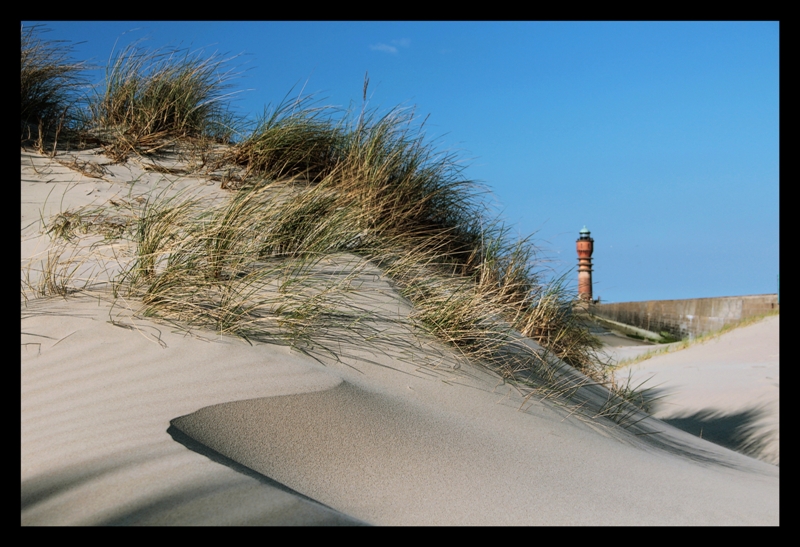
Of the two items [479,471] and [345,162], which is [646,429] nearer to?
[479,471]

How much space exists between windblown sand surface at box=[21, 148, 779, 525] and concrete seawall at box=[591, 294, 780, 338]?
11240mm

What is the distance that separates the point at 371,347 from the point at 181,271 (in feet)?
2.93

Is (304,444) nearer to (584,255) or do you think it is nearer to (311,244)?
(311,244)

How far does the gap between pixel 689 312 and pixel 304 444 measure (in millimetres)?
13976

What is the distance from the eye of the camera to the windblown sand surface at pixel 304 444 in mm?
1635

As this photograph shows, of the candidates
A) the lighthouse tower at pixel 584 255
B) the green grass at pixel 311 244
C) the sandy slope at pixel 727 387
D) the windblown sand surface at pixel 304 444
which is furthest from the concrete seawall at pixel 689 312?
the windblown sand surface at pixel 304 444

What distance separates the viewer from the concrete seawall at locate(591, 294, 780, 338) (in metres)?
13.0

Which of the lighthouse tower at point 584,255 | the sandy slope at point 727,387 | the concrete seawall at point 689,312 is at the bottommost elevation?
the sandy slope at point 727,387

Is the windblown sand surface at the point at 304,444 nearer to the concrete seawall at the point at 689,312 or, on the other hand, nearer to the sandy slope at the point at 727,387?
the sandy slope at the point at 727,387

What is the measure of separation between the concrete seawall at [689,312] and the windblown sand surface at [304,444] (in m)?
11.2

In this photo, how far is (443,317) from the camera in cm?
314

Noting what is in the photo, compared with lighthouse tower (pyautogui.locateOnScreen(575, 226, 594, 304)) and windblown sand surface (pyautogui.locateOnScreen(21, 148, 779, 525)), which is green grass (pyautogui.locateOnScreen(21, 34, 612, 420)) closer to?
windblown sand surface (pyautogui.locateOnScreen(21, 148, 779, 525))

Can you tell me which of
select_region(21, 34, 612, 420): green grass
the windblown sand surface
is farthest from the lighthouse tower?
the windblown sand surface
